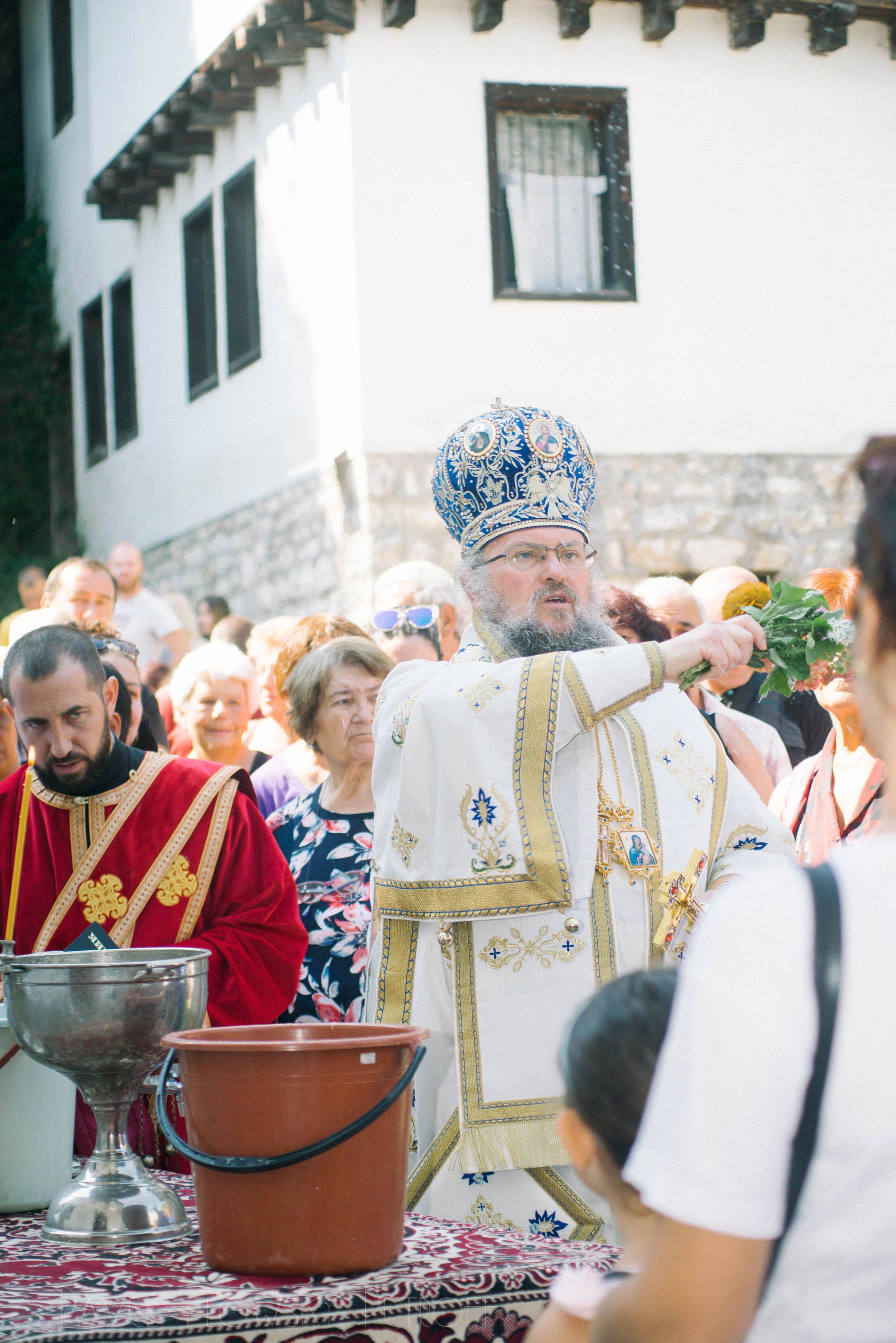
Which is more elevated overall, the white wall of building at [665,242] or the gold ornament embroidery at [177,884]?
the white wall of building at [665,242]

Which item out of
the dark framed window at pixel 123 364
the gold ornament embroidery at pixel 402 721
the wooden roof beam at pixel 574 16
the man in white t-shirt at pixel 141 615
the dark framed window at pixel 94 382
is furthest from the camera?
the dark framed window at pixel 94 382

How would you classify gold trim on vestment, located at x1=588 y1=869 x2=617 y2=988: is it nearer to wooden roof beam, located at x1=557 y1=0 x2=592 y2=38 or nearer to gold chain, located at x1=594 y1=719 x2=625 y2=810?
gold chain, located at x1=594 y1=719 x2=625 y2=810

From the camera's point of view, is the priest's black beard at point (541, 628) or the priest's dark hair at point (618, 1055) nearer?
the priest's dark hair at point (618, 1055)

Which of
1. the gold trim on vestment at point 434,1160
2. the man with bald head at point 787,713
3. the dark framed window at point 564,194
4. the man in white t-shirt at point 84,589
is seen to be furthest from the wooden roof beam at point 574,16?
the gold trim on vestment at point 434,1160

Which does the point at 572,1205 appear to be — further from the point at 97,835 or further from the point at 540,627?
the point at 97,835

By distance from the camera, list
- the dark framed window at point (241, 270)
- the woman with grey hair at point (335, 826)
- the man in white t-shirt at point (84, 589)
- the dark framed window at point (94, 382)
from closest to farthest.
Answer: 1. the woman with grey hair at point (335, 826)
2. the man in white t-shirt at point (84, 589)
3. the dark framed window at point (241, 270)
4. the dark framed window at point (94, 382)

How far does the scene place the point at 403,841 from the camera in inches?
116

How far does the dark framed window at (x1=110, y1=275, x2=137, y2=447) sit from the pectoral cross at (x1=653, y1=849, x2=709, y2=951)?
42.2 ft

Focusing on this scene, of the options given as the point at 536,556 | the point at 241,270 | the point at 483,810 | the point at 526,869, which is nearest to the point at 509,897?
the point at 526,869

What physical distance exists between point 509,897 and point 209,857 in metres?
0.80

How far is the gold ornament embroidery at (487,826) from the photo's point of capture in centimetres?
285

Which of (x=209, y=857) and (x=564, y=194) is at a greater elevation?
(x=564, y=194)

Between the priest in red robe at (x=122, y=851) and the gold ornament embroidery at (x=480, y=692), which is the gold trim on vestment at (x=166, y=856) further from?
the gold ornament embroidery at (x=480, y=692)

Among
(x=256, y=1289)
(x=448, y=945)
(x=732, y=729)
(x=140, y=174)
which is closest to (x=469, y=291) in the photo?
(x=140, y=174)
